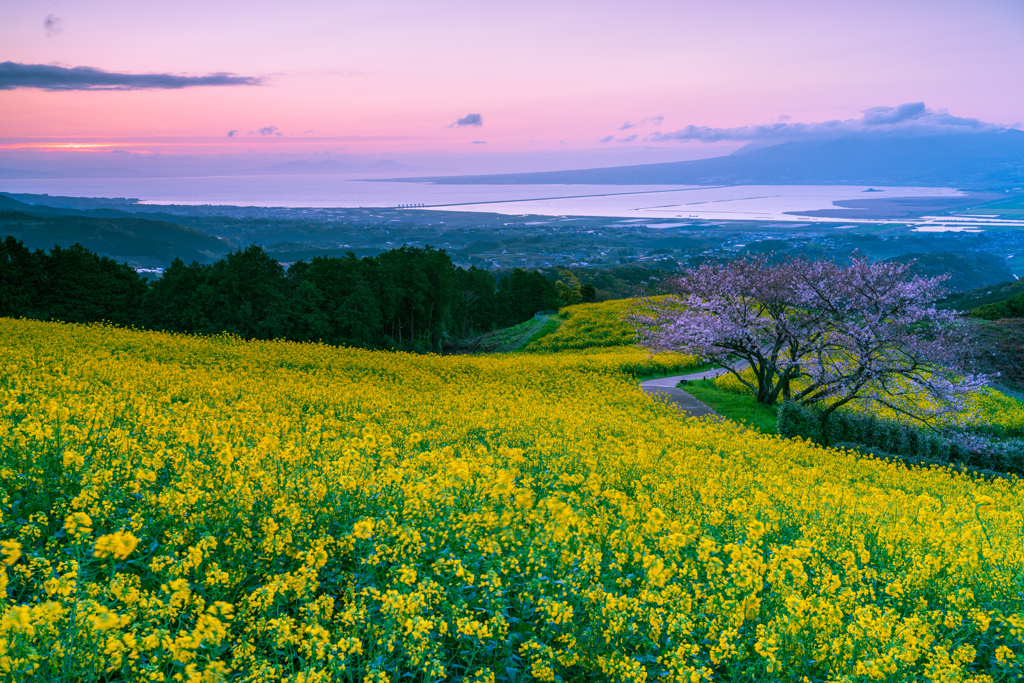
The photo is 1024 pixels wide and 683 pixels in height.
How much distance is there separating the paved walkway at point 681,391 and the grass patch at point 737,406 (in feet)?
1.53

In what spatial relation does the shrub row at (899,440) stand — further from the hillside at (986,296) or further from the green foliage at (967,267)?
the green foliage at (967,267)

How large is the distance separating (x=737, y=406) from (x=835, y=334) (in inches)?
191

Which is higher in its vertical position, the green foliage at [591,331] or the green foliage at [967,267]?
the green foliage at [967,267]

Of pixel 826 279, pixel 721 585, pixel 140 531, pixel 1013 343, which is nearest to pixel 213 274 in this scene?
pixel 826 279

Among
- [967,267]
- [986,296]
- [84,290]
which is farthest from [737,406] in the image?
[967,267]

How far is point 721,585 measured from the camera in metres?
5.71

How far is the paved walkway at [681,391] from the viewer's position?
2408 centimetres

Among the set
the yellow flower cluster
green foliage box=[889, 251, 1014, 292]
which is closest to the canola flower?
the yellow flower cluster

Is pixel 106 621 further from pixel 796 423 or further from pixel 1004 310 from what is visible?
pixel 1004 310

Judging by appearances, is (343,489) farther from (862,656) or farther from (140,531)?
(862,656)

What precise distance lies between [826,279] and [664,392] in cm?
818

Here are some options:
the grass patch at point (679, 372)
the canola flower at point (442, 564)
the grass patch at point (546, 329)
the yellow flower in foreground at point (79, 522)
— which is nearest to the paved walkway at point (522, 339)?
the grass patch at point (546, 329)

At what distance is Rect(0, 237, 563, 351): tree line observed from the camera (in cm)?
4250

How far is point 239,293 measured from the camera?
44.2 m
